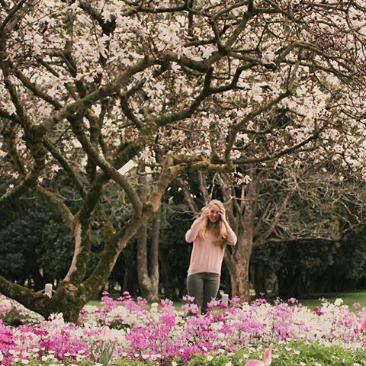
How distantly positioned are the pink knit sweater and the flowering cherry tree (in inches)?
34.9

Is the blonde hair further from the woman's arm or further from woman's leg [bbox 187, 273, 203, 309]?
woman's leg [bbox 187, 273, 203, 309]

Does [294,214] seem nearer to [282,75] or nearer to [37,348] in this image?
[282,75]

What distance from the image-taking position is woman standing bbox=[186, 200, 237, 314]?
863 cm

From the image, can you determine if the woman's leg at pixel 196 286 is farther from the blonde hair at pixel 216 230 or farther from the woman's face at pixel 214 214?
the woman's face at pixel 214 214

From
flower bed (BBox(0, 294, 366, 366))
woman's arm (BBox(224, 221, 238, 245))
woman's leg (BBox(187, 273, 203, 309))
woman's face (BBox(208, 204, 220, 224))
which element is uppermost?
woman's face (BBox(208, 204, 220, 224))

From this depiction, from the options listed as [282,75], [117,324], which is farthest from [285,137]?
[117,324]

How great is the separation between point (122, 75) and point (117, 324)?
11.2 ft

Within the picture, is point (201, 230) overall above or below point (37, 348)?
above

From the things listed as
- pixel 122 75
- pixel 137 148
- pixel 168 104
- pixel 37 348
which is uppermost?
pixel 168 104

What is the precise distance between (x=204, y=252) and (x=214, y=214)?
0.50 metres

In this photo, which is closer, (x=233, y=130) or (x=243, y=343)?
(x=243, y=343)

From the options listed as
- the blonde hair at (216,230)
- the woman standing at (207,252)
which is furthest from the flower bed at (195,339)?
the blonde hair at (216,230)

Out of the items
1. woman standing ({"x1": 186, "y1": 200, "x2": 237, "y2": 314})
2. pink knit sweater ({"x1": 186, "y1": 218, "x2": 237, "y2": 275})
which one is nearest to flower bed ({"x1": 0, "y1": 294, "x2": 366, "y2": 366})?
woman standing ({"x1": 186, "y1": 200, "x2": 237, "y2": 314})

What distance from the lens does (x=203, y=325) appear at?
22.9 ft
